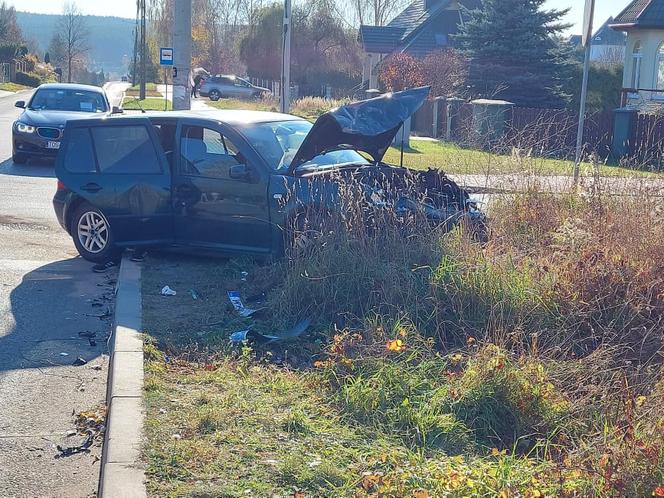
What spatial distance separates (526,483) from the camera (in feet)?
13.3

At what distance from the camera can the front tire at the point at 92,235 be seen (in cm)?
955

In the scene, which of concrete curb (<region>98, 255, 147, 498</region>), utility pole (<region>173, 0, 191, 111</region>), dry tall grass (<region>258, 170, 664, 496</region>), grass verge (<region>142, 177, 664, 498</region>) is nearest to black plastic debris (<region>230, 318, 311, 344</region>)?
grass verge (<region>142, 177, 664, 498</region>)

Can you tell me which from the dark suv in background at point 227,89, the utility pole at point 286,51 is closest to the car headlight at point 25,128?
the utility pole at point 286,51

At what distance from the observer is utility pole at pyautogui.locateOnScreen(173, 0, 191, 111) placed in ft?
55.6

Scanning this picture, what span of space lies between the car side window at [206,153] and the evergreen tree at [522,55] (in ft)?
80.5

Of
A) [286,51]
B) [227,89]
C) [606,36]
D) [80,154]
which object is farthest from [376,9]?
[80,154]

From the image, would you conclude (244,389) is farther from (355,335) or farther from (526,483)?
(526,483)

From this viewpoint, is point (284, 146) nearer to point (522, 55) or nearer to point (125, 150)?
point (125, 150)

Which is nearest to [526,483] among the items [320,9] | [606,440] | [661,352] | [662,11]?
[606,440]

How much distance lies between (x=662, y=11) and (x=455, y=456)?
3763 centimetres

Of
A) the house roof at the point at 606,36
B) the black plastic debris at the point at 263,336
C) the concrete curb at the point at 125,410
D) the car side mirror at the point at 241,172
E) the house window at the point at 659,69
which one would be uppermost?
the house roof at the point at 606,36

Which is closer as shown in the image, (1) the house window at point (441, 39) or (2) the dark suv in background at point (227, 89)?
(1) the house window at point (441, 39)

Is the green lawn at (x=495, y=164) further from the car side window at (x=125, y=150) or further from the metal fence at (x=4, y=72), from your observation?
the metal fence at (x=4, y=72)

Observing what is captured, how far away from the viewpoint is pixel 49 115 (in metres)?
18.6
